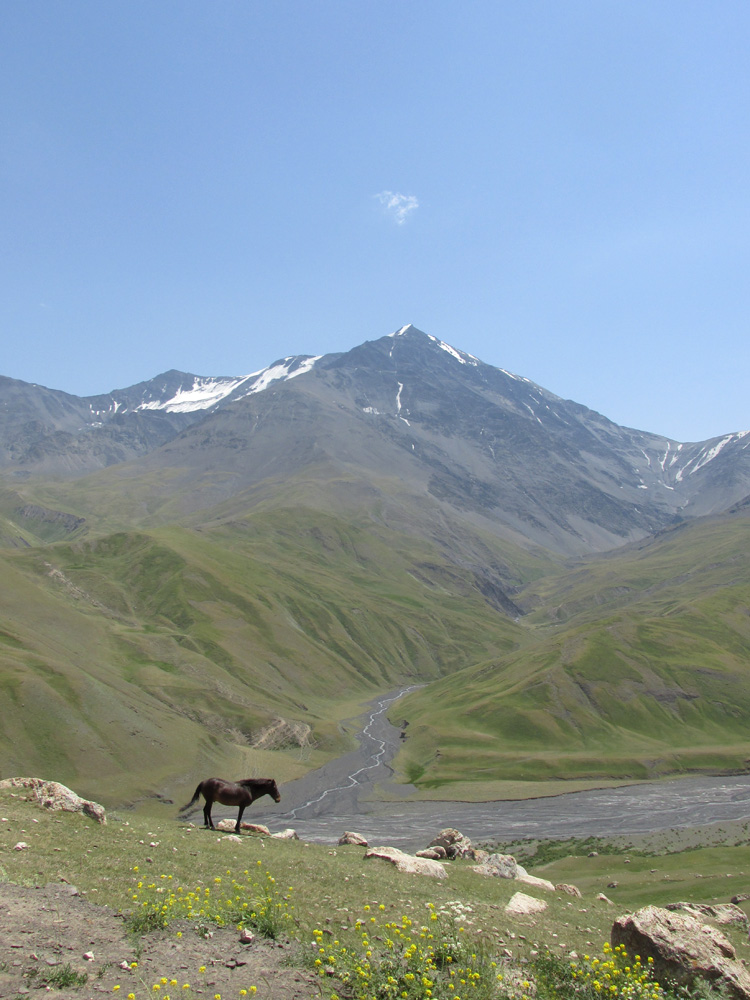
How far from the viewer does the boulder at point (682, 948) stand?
15461mm

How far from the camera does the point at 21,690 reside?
329 ft

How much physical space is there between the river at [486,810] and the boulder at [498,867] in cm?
5919

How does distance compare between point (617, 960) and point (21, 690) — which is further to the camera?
point (21, 690)

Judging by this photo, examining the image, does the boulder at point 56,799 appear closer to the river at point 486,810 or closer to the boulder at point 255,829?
the boulder at point 255,829

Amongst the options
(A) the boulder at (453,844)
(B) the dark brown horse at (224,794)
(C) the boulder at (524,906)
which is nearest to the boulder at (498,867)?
(A) the boulder at (453,844)

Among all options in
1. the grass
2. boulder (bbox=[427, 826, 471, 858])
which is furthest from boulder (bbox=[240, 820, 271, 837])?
boulder (bbox=[427, 826, 471, 858])

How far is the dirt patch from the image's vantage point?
12148mm

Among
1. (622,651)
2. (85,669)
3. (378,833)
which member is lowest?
(378,833)

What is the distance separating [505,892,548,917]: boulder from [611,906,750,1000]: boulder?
4.76 meters

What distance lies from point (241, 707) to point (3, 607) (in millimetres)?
59278

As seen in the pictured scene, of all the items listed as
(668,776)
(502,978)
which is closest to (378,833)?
(668,776)

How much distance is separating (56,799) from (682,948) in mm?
24636

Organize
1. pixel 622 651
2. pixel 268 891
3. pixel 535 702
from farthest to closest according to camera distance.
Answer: pixel 622 651 → pixel 535 702 → pixel 268 891

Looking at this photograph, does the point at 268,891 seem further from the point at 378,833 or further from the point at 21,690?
the point at 21,690
